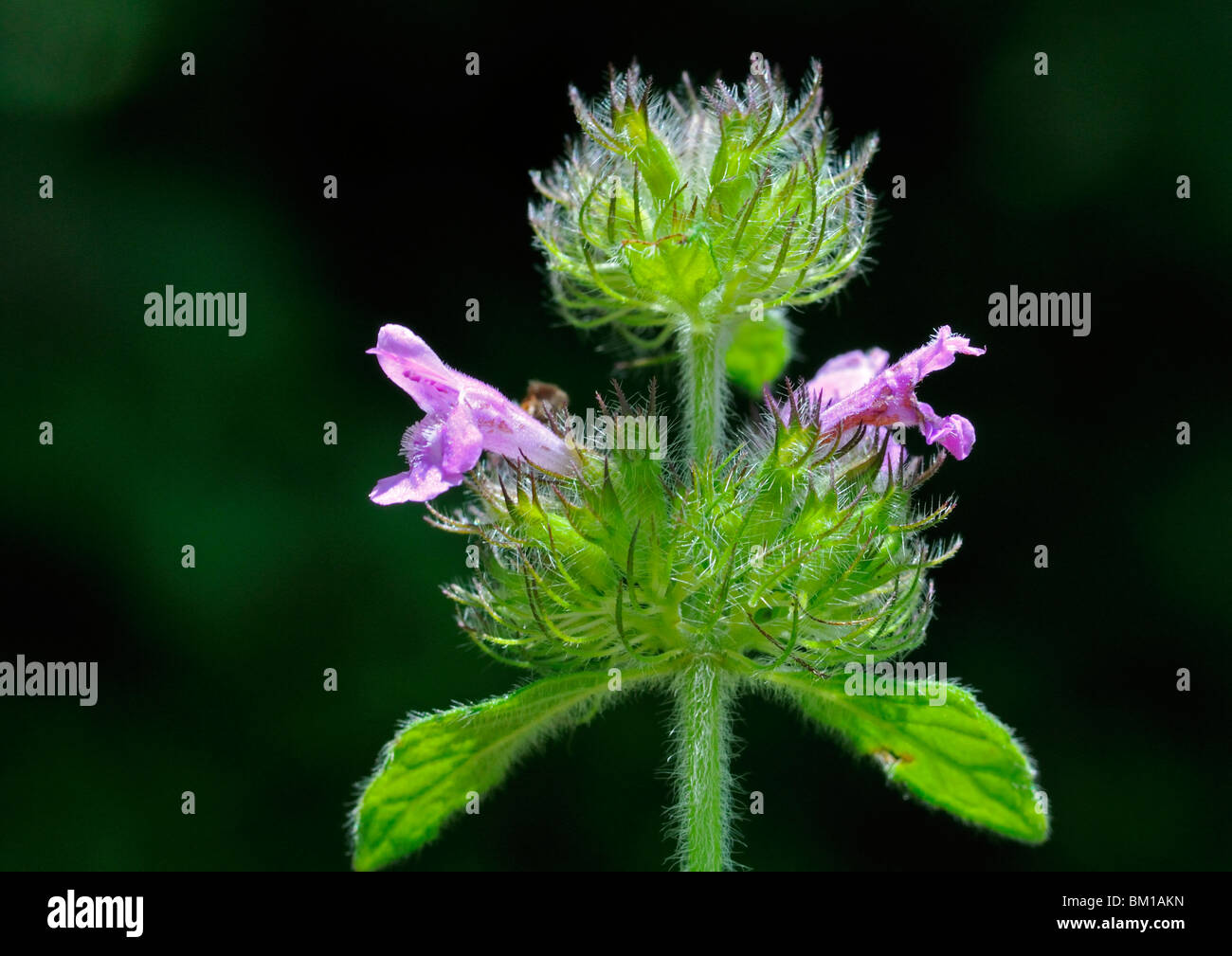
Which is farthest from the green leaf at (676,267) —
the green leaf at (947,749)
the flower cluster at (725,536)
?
the green leaf at (947,749)

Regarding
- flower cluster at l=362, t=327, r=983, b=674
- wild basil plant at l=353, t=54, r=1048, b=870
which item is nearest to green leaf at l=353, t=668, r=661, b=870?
wild basil plant at l=353, t=54, r=1048, b=870

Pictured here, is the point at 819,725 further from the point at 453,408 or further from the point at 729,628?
the point at 453,408

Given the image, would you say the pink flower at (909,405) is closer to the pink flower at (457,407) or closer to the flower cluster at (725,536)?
the flower cluster at (725,536)

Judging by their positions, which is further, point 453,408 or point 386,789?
point 386,789

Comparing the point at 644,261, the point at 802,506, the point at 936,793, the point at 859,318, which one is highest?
the point at 859,318

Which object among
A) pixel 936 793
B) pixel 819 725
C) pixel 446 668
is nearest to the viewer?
pixel 936 793

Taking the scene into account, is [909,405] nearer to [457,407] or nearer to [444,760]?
[457,407]

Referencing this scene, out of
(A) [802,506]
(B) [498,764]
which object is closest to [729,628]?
(A) [802,506]

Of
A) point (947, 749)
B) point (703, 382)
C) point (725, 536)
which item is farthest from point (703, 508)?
point (947, 749)
